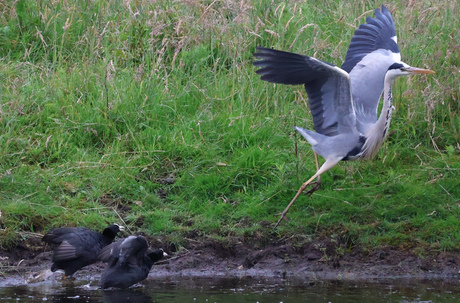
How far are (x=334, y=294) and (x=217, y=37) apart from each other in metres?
3.78

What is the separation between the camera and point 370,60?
21.0ft

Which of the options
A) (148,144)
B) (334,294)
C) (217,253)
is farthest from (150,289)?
A: (148,144)

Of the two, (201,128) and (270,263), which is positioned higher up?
(201,128)

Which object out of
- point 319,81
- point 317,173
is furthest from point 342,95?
point 317,173

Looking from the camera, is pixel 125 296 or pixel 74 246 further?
pixel 74 246

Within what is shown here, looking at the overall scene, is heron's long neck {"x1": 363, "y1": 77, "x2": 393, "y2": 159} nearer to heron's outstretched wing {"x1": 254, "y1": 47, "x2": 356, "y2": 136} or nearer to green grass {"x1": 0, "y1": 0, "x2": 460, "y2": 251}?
heron's outstretched wing {"x1": 254, "y1": 47, "x2": 356, "y2": 136}

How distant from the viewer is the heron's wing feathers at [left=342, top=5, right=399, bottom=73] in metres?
6.63

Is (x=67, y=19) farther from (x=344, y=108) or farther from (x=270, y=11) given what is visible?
(x=344, y=108)

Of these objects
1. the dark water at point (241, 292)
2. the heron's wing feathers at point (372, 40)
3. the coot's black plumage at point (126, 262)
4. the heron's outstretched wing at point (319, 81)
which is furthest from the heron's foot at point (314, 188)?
the coot's black plumage at point (126, 262)

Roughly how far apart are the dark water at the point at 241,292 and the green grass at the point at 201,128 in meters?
0.63

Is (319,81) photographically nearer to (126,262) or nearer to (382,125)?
(382,125)

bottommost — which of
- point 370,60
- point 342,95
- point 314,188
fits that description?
point 314,188

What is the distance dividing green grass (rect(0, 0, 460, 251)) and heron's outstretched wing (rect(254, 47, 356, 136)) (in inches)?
26.8

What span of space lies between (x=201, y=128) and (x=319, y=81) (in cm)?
165
